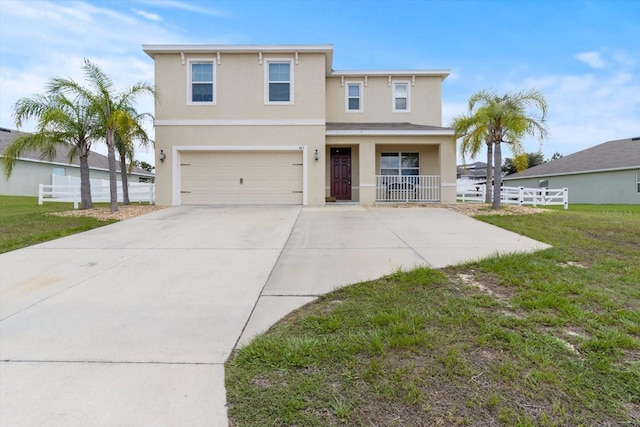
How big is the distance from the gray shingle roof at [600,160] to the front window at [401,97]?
15.3m

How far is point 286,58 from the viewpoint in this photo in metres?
13.6

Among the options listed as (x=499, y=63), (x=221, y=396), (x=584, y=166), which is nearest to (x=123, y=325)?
(x=221, y=396)

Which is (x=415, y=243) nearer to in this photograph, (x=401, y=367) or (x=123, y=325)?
(x=401, y=367)

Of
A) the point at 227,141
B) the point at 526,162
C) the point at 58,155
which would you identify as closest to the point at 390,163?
the point at 227,141

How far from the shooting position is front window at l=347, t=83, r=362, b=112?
16.5 metres

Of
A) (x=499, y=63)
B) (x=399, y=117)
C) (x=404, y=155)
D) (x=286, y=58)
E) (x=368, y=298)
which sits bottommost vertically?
(x=368, y=298)

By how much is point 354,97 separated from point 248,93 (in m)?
5.56

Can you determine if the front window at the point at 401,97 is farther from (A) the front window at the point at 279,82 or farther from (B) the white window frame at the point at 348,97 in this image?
(A) the front window at the point at 279,82

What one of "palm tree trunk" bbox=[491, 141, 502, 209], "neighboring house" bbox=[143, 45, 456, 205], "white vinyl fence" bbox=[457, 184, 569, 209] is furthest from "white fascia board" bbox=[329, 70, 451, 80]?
"palm tree trunk" bbox=[491, 141, 502, 209]

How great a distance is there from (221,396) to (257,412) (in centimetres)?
34

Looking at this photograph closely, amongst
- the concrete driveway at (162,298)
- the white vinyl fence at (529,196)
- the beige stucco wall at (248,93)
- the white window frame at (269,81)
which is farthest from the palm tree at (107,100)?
the white vinyl fence at (529,196)

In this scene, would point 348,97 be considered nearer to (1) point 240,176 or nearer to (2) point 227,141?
(2) point 227,141

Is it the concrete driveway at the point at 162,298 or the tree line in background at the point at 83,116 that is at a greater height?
the tree line in background at the point at 83,116

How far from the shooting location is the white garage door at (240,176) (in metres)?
13.8
